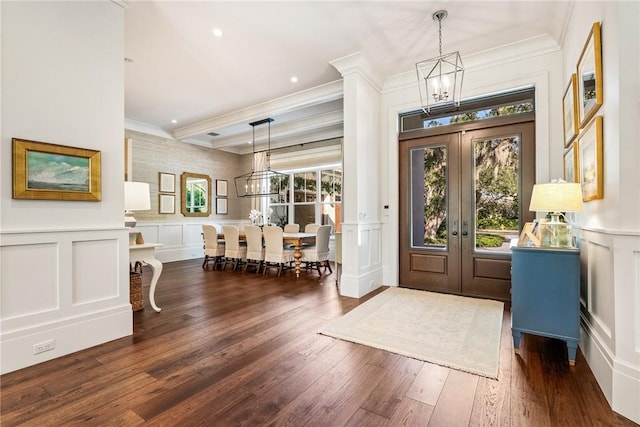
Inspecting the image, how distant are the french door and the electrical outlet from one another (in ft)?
13.2

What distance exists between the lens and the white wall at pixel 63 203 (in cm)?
210

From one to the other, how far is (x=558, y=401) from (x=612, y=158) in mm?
1507

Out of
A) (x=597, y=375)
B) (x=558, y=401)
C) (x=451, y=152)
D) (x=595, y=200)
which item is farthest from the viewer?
(x=451, y=152)

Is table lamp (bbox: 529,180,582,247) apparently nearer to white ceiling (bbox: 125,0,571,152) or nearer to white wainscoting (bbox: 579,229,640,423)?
white wainscoting (bbox: 579,229,640,423)

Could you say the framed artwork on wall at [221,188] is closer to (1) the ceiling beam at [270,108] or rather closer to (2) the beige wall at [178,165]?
(2) the beige wall at [178,165]

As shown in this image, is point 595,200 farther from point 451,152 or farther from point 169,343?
point 169,343

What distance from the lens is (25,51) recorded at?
2166 mm

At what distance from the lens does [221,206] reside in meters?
8.49

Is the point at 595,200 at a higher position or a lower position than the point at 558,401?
higher

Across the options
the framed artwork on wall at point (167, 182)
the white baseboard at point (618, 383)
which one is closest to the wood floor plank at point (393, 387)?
the white baseboard at point (618, 383)

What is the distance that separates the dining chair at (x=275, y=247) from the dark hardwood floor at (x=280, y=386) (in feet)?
8.56

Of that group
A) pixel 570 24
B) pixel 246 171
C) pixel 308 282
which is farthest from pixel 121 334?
pixel 246 171

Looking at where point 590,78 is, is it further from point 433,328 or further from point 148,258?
point 148,258

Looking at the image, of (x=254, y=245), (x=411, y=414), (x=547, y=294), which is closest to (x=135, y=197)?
(x=254, y=245)
